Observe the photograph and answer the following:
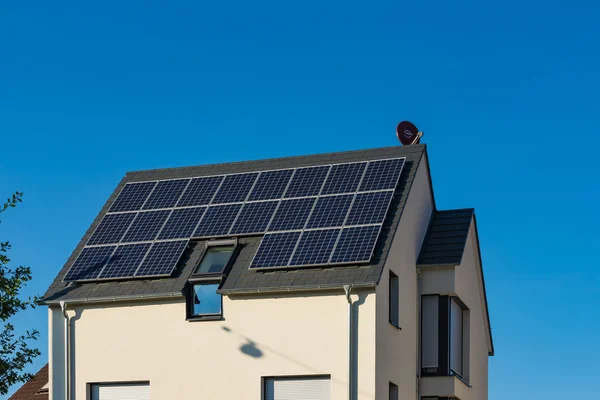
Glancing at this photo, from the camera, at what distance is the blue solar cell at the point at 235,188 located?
30.1m

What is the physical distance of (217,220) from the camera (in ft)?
96.3

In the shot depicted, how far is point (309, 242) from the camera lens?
2730 centimetres

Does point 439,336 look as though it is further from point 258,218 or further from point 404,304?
point 258,218

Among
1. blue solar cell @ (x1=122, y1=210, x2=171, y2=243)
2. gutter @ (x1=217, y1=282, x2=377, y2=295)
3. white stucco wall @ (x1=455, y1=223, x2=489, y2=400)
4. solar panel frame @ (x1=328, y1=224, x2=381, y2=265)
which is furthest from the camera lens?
white stucco wall @ (x1=455, y1=223, x2=489, y2=400)

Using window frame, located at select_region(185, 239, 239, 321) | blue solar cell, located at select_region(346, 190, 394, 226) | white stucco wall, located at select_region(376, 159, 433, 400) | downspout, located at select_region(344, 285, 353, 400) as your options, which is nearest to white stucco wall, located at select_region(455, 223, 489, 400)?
white stucco wall, located at select_region(376, 159, 433, 400)

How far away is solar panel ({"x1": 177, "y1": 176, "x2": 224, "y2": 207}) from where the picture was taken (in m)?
30.5

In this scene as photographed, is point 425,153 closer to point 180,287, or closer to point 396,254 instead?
point 396,254

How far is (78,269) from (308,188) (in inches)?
254

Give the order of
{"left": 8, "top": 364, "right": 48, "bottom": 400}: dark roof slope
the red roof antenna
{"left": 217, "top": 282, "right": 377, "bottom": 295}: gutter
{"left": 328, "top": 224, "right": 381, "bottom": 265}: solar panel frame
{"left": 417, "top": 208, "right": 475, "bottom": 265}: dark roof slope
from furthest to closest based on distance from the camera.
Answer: {"left": 8, "top": 364, "right": 48, "bottom": 400}: dark roof slope
the red roof antenna
{"left": 417, "top": 208, "right": 475, "bottom": 265}: dark roof slope
{"left": 328, "top": 224, "right": 381, "bottom": 265}: solar panel frame
{"left": 217, "top": 282, "right": 377, "bottom": 295}: gutter

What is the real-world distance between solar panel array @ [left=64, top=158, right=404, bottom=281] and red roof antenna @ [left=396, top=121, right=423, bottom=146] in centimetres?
295

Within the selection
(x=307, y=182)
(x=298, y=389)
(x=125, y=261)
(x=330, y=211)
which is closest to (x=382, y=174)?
(x=330, y=211)

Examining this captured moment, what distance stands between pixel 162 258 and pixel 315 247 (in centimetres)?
425

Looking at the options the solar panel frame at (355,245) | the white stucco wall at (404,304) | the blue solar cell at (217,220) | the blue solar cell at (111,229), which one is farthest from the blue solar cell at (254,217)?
the white stucco wall at (404,304)

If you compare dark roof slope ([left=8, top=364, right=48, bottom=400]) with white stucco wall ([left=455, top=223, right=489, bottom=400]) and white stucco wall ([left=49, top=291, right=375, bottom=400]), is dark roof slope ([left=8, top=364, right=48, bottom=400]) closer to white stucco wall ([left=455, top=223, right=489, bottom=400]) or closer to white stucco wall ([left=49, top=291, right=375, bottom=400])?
white stucco wall ([left=49, top=291, right=375, bottom=400])
